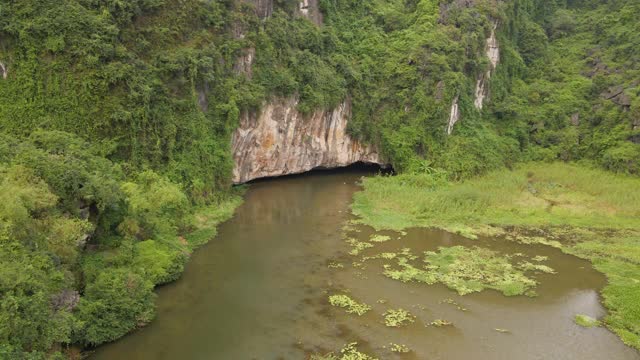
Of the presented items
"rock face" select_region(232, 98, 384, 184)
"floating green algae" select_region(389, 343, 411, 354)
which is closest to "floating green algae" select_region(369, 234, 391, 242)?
"floating green algae" select_region(389, 343, 411, 354)

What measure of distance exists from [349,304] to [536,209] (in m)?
16.3

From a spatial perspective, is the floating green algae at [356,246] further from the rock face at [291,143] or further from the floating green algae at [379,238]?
the rock face at [291,143]

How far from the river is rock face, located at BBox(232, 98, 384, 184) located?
694cm

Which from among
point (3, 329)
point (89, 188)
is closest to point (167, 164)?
point (89, 188)

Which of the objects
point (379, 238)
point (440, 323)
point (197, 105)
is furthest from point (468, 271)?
point (197, 105)

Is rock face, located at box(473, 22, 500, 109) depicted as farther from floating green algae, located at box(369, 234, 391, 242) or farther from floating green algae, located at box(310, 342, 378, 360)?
floating green algae, located at box(310, 342, 378, 360)

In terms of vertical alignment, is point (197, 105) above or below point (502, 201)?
above

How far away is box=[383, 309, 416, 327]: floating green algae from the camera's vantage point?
677 inches

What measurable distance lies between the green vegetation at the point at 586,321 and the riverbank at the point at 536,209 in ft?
6.38

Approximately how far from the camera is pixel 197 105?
27.5 m

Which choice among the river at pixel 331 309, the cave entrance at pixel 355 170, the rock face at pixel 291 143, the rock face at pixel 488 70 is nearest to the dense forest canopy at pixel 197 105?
the rock face at pixel 291 143

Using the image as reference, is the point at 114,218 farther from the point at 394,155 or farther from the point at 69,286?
the point at 394,155

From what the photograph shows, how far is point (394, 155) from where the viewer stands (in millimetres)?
35875

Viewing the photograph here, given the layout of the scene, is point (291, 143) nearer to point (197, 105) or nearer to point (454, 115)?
point (197, 105)
